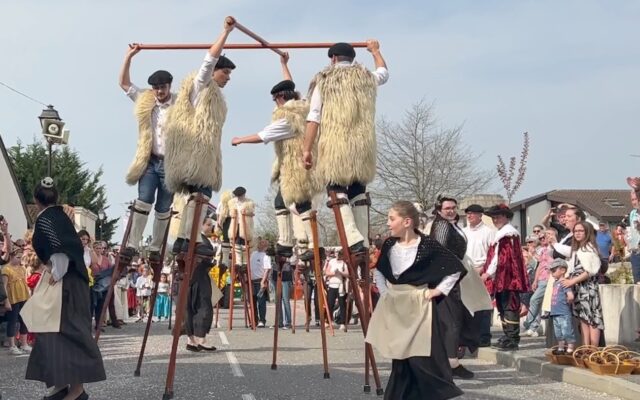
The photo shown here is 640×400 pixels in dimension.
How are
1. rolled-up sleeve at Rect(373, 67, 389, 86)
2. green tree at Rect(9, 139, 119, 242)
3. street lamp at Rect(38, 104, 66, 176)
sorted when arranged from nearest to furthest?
1. rolled-up sleeve at Rect(373, 67, 389, 86)
2. street lamp at Rect(38, 104, 66, 176)
3. green tree at Rect(9, 139, 119, 242)

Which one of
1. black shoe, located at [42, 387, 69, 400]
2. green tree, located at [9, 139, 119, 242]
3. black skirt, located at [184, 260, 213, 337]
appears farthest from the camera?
green tree, located at [9, 139, 119, 242]

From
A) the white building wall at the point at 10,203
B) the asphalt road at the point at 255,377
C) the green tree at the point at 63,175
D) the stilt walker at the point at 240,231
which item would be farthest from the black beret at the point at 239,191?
the green tree at the point at 63,175

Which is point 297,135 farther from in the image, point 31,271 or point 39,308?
point 31,271

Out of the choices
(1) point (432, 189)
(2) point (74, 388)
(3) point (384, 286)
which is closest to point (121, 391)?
(2) point (74, 388)

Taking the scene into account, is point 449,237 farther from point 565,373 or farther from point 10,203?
point 10,203

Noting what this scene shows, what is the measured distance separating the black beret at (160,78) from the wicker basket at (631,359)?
229 inches

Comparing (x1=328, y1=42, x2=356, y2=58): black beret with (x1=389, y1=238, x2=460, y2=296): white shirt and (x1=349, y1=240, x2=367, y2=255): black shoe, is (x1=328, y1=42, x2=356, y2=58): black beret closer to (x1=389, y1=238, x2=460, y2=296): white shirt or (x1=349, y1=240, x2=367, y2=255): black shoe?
(x1=349, y1=240, x2=367, y2=255): black shoe

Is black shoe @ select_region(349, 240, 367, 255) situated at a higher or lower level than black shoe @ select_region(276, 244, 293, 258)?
lower

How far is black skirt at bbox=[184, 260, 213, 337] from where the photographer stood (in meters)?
13.0

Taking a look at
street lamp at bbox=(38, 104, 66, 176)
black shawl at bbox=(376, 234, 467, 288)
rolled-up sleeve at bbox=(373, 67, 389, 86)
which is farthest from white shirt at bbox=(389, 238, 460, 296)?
street lamp at bbox=(38, 104, 66, 176)

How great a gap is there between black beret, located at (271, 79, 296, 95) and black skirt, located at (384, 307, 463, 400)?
4.17 metres

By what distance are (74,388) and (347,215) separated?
299cm

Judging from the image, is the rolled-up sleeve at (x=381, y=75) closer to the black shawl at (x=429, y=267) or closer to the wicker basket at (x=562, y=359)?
the black shawl at (x=429, y=267)

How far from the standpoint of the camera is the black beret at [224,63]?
990 centimetres
